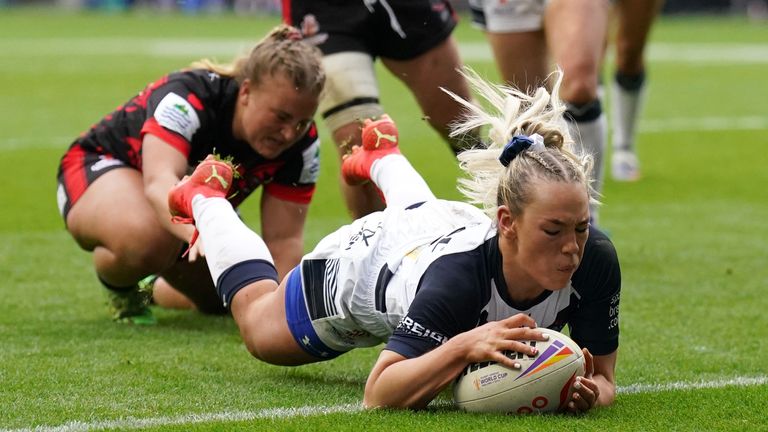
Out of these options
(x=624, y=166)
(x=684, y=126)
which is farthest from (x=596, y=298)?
(x=684, y=126)

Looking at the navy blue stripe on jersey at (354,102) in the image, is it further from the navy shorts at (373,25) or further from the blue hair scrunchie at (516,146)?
the blue hair scrunchie at (516,146)

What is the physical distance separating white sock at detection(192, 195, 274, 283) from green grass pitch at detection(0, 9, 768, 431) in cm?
40

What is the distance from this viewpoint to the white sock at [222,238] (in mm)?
4438

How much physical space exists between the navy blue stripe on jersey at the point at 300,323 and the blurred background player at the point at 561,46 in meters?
1.78

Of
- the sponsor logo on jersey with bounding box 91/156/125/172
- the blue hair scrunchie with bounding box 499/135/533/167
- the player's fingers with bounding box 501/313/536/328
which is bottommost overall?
the sponsor logo on jersey with bounding box 91/156/125/172

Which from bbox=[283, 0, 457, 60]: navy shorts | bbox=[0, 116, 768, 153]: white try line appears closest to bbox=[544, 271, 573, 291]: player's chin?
bbox=[283, 0, 457, 60]: navy shorts

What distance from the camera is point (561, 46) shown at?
6.30 m

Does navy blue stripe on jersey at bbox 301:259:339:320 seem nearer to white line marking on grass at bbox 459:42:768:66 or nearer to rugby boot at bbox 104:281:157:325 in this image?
rugby boot at bbox 104:281:157:325

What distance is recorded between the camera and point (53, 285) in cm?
630

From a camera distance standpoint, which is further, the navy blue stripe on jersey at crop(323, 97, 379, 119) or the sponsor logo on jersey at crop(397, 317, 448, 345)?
the navy blue stripe on jersey at crop(323, 97, 379, 119)

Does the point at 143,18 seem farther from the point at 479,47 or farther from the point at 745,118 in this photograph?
the point at 745,118

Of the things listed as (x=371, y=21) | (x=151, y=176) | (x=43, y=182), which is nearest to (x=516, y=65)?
(x=371, y=21)

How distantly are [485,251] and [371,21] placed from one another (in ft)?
8.72

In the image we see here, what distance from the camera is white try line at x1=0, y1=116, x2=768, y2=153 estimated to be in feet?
38.0
